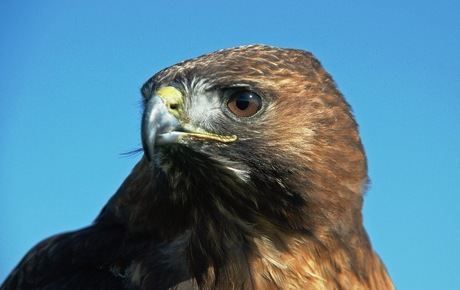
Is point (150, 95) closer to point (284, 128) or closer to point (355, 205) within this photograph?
point (284, 128)

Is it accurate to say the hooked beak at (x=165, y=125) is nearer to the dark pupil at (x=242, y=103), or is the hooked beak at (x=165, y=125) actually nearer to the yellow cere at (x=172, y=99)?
the yellow cere at (x=172, y=99)

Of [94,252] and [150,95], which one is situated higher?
[150,95]

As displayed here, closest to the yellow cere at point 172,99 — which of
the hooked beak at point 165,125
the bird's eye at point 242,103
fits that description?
the hooked beak at point 165,125

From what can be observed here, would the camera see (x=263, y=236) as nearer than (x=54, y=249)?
Yes

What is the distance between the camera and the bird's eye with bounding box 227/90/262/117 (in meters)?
4.33

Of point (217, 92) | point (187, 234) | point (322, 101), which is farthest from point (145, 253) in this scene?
point (322, 101)

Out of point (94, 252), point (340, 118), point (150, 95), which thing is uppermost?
point (150, 95)

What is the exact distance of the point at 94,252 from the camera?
15.5 ft

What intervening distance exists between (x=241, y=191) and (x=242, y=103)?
520 mm

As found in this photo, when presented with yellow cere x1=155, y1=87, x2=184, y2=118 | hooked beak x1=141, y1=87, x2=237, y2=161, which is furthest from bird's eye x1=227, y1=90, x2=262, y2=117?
yellow cere x1=155, y1=87, x2=184, y2=118

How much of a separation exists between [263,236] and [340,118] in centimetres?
89

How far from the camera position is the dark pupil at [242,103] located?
14.2 feet

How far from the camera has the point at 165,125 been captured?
4.08 meters

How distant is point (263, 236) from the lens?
4.50 metres
